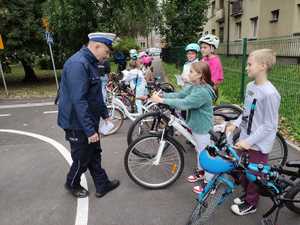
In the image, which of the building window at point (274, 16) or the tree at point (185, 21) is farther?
the tree at point (185, 21)

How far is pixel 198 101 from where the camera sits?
300 cm

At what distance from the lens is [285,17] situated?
1528cm

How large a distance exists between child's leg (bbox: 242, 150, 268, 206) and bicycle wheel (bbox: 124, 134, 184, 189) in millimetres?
861

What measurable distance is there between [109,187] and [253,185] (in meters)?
1.74

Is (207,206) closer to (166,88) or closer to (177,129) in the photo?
(177,129)

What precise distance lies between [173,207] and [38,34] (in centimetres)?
1232

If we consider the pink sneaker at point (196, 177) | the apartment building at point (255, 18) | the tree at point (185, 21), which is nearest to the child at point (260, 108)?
the pink sneaker at point (196, 177)

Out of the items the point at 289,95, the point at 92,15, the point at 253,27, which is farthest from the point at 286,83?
the point at 253,27

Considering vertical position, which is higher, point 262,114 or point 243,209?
point 262,114

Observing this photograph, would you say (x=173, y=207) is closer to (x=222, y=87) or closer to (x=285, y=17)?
(x=222, y=87)

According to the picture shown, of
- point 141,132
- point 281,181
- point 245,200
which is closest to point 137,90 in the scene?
point 141,132

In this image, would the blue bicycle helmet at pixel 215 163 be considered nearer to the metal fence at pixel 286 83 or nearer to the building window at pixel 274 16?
the metal fence at pixel 286 83

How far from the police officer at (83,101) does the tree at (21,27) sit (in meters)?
11.4

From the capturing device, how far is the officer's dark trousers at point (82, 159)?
304cm
